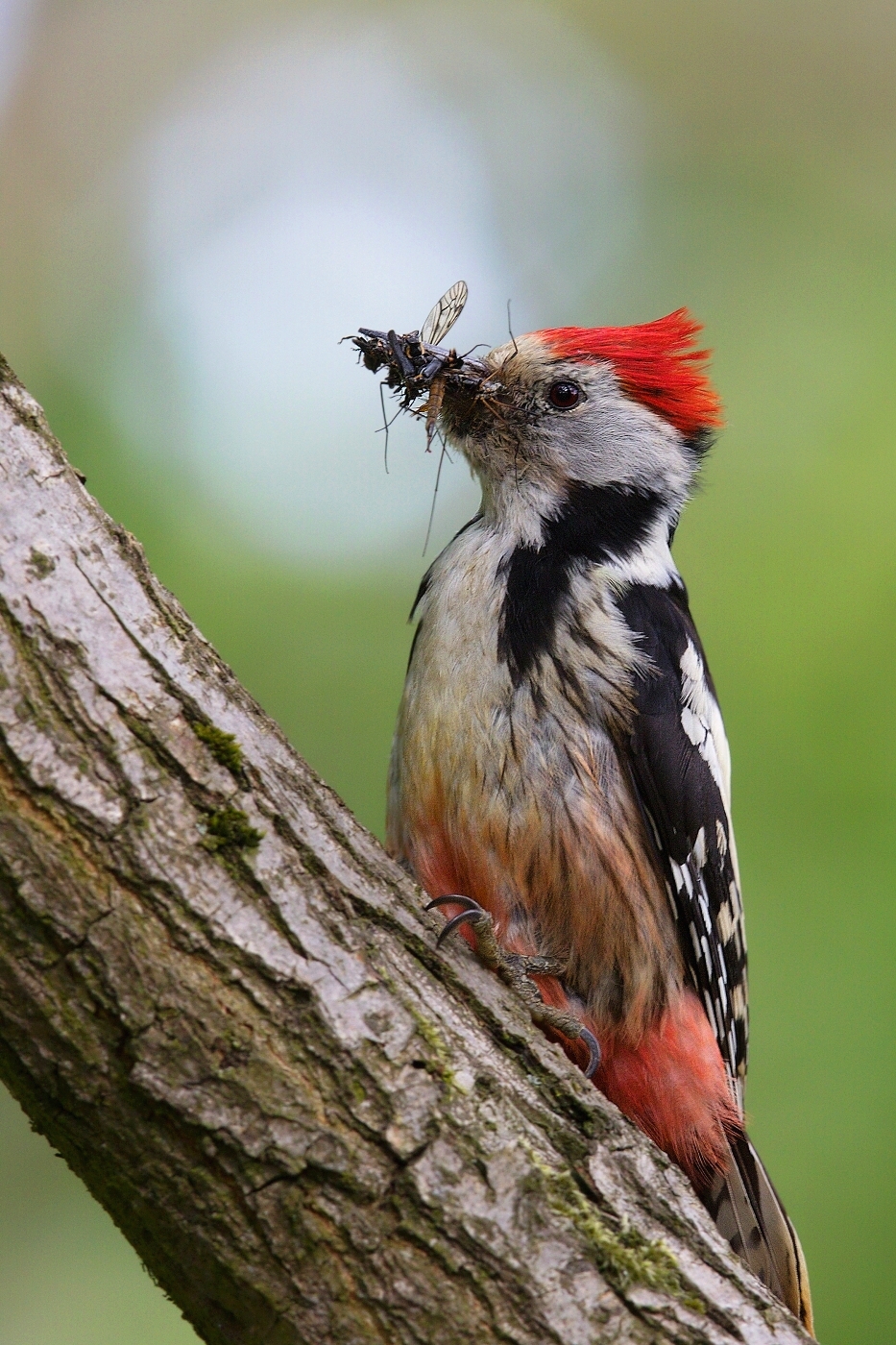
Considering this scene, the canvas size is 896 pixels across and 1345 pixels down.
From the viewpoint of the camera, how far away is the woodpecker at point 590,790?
9.36ft

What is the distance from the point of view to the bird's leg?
2252 mm

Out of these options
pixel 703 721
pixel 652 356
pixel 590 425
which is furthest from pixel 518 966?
pixel 652 356

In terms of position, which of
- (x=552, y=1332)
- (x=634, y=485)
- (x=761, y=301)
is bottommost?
(x=552, y=1332)

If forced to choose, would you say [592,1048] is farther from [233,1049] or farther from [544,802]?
[233,1049]

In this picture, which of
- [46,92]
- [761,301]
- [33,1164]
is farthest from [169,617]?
[46,92]

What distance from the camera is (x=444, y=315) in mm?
3504

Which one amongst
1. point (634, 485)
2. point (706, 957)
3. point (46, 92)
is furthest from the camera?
point (46, 92)

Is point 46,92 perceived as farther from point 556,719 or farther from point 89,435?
point 556,719

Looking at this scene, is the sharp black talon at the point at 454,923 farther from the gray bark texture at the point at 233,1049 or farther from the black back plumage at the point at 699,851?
the black back plumage at the point at 699,851

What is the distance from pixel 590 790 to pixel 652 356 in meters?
1.44

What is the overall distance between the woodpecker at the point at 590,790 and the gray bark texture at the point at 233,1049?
2.52 feet

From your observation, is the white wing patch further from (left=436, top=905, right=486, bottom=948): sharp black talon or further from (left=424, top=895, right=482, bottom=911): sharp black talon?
(left=436, top=905, right=486, bottom=948): sharp black talon

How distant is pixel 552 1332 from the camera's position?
172 centimetres

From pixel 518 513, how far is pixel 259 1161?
2.04 m
